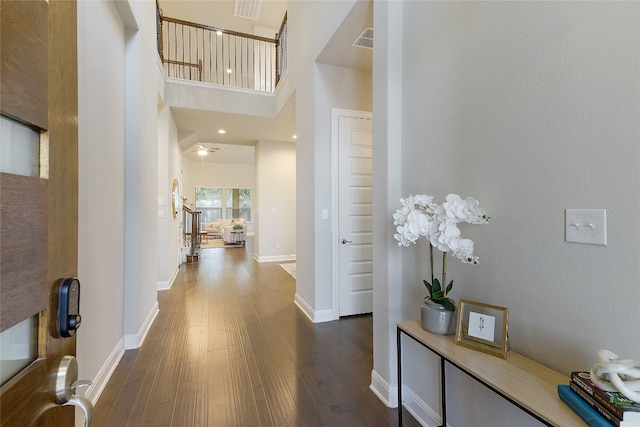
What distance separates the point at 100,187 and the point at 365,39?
2.54 metres

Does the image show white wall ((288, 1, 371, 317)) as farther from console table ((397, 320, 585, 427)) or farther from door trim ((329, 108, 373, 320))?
console table ((397, 320, 585, 427))

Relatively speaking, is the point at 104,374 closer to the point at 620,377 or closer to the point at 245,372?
the point at 245,372

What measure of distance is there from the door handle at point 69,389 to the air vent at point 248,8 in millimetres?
6862

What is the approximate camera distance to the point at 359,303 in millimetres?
3467

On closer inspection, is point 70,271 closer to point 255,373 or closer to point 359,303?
point 255,373

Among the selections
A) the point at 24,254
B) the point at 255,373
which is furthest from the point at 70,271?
the point at 255,373

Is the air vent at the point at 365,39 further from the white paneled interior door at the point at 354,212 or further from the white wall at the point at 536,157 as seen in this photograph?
the white wall at the point at 536,157

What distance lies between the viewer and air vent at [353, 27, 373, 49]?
2598 mm

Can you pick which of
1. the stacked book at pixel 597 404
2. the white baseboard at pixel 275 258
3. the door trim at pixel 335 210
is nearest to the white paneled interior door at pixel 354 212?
the door trim at pixel 335 210

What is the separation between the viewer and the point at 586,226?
0.98 metres

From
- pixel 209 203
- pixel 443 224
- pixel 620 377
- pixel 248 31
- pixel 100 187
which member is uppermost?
pixel 248 31

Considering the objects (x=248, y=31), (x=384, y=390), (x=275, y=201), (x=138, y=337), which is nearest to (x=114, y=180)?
(x=138, y=337)

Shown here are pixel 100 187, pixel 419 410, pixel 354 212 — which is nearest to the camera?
pixel 419 410

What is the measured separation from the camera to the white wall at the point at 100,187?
176cm
